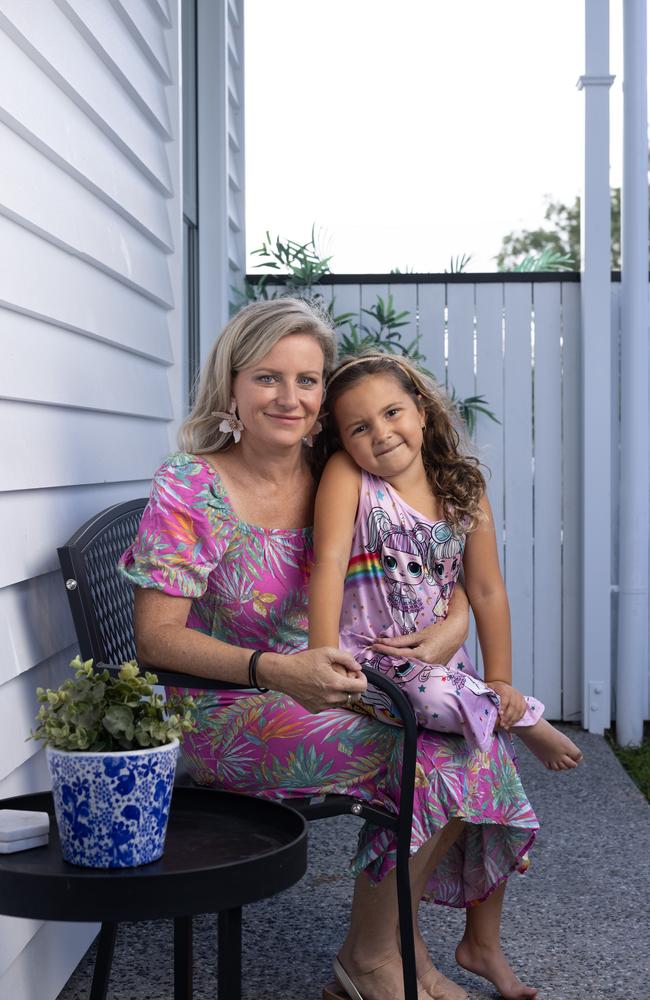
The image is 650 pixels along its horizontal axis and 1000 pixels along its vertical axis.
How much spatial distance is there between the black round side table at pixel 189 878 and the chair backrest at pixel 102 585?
49 cm

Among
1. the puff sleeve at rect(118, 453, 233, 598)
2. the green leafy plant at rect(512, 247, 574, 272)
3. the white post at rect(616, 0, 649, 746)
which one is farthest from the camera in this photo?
the green leafy plant at rect(512, 247, 574, 272)

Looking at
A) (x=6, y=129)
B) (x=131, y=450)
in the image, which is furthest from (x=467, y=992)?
(x=6, y=129)

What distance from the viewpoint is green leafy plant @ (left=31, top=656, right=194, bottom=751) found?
1.29 metres

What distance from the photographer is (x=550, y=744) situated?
2047 millimetres

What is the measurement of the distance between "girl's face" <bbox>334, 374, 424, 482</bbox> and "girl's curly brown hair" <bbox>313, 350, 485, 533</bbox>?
0.02 metres

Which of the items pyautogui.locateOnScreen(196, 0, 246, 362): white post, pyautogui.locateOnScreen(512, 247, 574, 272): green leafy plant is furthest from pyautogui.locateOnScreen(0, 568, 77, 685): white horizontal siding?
pyautogui.locateOnScreen(512, 247, 574, 272): green leafy plant

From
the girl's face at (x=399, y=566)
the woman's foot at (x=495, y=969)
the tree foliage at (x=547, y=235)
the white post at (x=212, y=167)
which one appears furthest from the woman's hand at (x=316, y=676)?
the tree foliage at (x=547, y=235)

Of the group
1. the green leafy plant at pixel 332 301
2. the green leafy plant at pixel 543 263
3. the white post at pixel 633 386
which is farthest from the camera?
the green leafy plant at pixel 543 263

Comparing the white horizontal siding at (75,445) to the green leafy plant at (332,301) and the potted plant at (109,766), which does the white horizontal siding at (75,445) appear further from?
the green leafy plant at (332,301)

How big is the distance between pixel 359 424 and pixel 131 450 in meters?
0.81

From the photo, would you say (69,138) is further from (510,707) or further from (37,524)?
(510,707)

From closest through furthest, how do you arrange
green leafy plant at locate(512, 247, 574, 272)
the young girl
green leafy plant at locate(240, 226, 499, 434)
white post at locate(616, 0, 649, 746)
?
the young girl
white post at locate(616, 0, 649, 746)
green leafy plant at locate(240, 226, 499, 434)
green leafy plant at locate(512, 247, 574, 272)

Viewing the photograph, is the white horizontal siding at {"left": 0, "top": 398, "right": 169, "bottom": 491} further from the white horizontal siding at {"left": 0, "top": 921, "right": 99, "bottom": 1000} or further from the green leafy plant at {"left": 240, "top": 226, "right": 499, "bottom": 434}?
the green leafy plant at {"left": 240, "top": 226, "right": 499, "bottom": 434}

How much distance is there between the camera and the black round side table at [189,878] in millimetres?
1217
